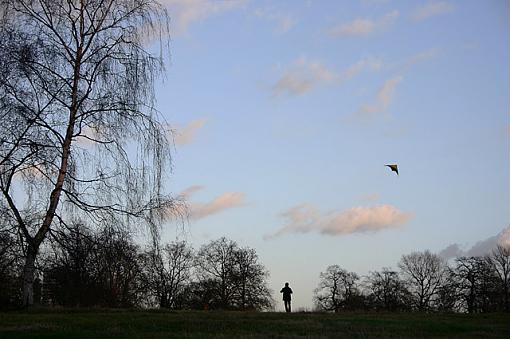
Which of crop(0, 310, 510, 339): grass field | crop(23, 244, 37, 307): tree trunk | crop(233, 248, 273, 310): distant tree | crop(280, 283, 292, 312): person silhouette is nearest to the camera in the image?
crop(0, 310, 510, 339): grass field

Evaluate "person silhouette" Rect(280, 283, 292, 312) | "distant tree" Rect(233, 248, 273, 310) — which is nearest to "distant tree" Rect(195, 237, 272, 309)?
"distant tree" Rect(233, 248, 273, 310)

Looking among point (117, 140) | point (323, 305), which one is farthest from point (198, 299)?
point (117, 140)

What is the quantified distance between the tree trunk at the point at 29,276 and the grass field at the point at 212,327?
2.45ft

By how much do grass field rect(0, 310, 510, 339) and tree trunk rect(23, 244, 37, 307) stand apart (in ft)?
2.45

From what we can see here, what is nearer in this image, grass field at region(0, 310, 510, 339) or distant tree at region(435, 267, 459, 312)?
grass field at region(0, 310, 510, 339)

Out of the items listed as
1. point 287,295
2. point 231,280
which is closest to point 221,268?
point 231,280

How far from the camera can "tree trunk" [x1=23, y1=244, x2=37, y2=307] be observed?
21.2 meters

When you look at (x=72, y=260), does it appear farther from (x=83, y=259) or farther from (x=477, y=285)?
(x=477, y=285)

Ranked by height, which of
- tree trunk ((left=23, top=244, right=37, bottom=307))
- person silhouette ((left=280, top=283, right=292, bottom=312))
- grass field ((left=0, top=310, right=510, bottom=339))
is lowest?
grass field ((left=0, top=310, right=510, bottom=339))

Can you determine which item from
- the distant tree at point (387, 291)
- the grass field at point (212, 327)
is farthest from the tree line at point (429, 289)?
the grass field at point (212, 327)

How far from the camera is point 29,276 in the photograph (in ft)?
72.3

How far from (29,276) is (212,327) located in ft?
23.1

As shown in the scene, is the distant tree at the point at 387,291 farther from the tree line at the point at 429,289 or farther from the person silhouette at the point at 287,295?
the person silhouette at the point at 287,295

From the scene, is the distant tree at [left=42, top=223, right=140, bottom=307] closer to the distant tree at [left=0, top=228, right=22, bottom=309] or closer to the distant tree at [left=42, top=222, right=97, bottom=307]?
the distant tree at [left=42, top=222, right=97, bottom=307]
